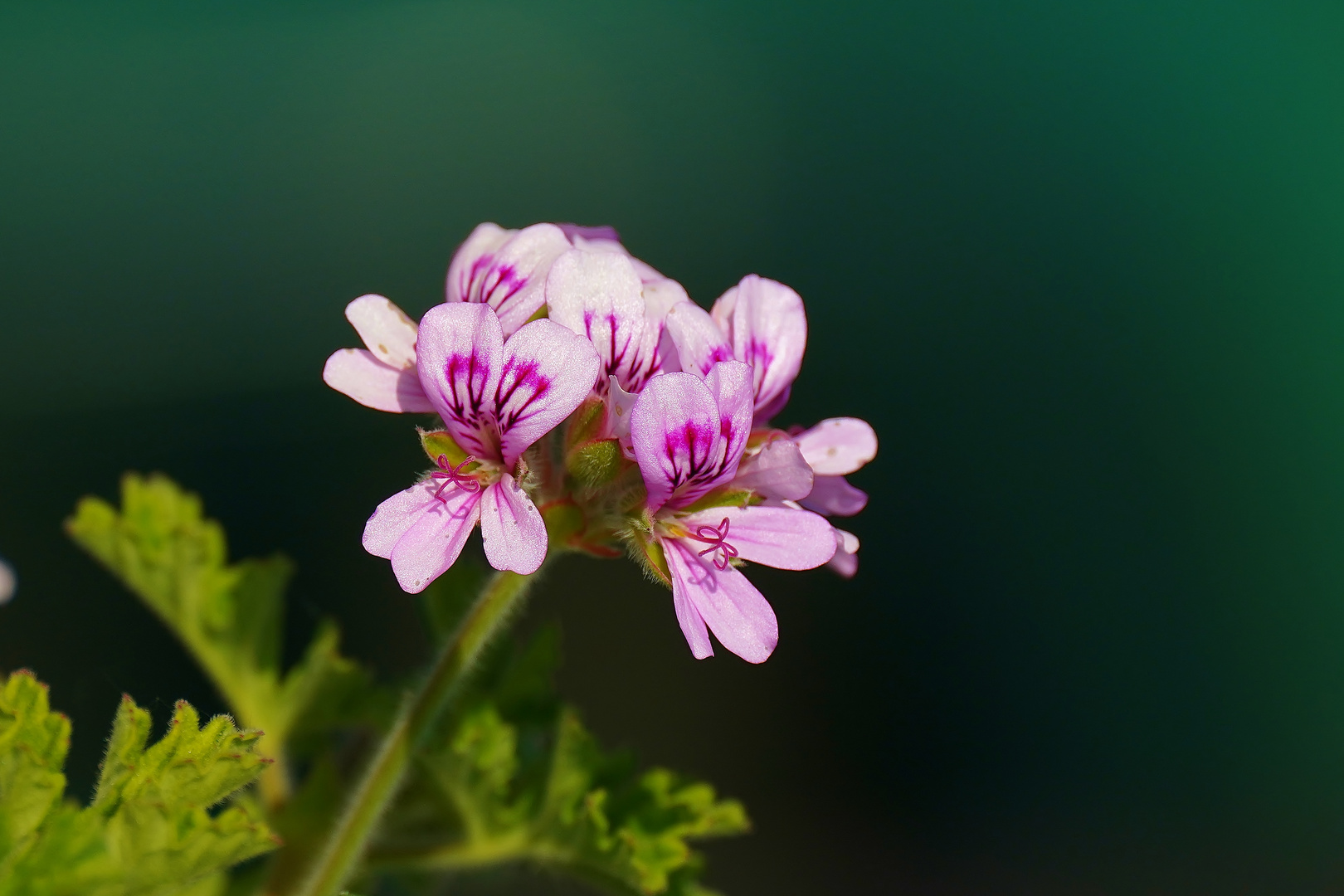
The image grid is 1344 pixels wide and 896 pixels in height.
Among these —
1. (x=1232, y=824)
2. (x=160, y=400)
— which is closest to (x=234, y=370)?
(x=160, y=400)

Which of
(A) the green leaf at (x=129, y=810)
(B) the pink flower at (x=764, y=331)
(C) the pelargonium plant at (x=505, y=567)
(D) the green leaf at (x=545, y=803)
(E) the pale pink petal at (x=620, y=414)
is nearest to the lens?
(A) the green leaf at (x=129, y=810)

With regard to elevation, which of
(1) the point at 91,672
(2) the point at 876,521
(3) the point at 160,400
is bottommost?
(1) the point at 91,672

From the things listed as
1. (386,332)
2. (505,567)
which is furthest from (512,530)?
(386,332)

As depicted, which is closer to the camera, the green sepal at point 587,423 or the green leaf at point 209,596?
the green sepal at point 587,423

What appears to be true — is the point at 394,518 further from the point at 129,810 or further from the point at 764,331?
the point at 764,331

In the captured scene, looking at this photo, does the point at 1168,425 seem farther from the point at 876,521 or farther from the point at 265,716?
the point at 265,716

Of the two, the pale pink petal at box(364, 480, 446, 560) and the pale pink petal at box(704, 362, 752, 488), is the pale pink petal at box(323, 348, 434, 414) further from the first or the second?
the pale pink petal at box(704, 362, 752, 488)

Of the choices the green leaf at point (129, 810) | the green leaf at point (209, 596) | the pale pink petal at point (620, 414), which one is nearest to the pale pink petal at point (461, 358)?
the pale pink petal at point (620, 414)

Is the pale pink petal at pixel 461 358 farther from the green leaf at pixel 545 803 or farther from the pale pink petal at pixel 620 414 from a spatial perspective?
the green leaf at pixel 545 803
